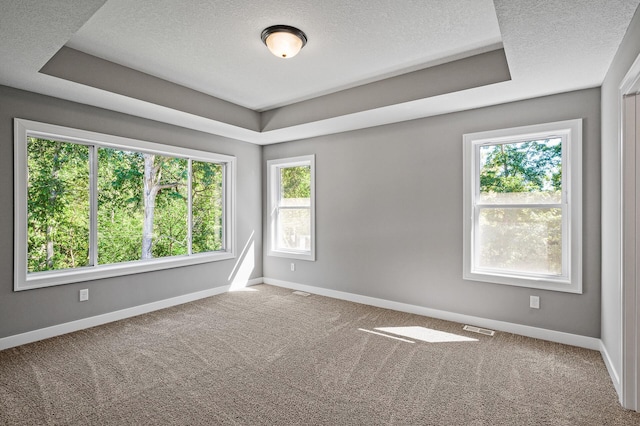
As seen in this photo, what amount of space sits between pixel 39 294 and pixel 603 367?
202 inches

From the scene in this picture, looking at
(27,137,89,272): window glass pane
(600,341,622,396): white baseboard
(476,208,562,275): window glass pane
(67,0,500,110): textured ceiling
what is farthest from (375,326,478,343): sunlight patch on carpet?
(27,137,89,272): window glass pane

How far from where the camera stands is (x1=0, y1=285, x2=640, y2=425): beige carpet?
213 cm

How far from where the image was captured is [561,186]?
10.9ft

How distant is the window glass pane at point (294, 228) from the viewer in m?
5.38

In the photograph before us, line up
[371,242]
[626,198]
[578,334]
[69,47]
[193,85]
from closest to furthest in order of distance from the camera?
→ [626,198], [69,47], [578,334], [193,85], [371,242]

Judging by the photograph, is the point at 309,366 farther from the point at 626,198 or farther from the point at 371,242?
the point at 626,198

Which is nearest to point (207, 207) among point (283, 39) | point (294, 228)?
point (294, 228)

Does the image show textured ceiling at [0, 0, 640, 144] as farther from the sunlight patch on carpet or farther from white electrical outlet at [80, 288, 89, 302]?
the sunlight patch on carpet

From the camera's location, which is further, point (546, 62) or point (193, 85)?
point (193, 85)

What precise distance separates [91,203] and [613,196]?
4.95 metres

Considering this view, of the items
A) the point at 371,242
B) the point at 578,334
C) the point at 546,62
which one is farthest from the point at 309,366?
the point at 546,62

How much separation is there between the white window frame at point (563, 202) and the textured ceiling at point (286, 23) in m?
1.05

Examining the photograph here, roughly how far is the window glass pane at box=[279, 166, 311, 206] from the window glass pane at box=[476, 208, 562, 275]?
8.53 feet

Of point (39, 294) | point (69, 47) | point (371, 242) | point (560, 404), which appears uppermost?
point (69, 47)
